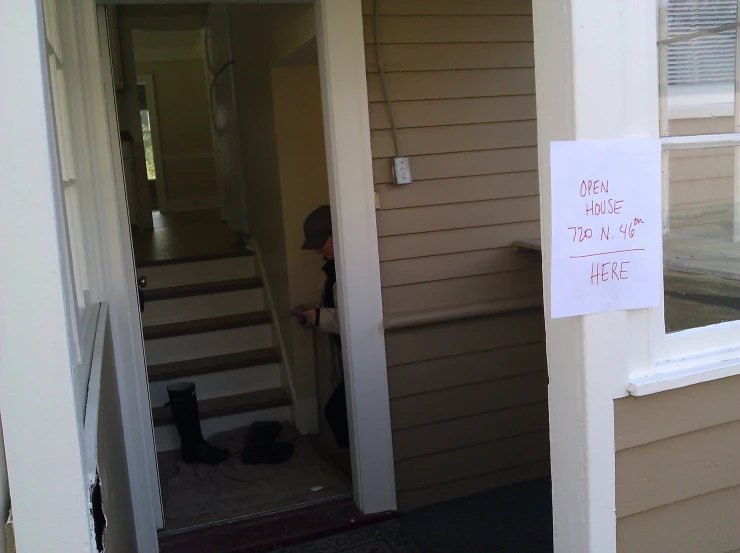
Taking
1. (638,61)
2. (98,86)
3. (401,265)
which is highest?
(98,86)

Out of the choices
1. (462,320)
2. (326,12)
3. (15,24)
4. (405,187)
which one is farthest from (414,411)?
(15,24)

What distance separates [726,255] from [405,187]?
4.93 feet

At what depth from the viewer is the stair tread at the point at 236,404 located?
3.92 m

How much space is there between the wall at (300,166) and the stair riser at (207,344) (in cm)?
53

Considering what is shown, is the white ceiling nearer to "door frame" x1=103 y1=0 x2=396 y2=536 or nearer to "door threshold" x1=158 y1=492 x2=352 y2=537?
"door frame" x1=103 y1=0 x2=396 y2=536

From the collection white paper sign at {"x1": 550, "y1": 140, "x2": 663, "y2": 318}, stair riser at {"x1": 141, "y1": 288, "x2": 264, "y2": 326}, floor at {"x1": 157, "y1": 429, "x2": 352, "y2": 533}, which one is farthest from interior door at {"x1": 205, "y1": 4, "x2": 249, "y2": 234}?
white paper sign at {"x1": 550, "y1": 140, "x2": 663, "y2": 318}

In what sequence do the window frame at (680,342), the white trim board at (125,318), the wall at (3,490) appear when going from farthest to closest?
the white trim board at (125,318), the window frame at (680,342), the wall at (3,490)

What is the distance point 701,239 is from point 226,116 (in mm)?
4481

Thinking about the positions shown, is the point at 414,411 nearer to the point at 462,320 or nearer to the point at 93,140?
the point at 462,320

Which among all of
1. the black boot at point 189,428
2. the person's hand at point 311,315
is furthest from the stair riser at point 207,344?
the person's hand at point 311,315

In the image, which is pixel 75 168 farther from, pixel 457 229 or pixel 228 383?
pixel 228 383

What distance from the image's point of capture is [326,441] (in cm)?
382

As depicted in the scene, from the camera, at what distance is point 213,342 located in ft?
14.2

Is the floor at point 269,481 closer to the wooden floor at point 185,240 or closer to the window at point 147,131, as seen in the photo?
the wooden floor at point 185,240
